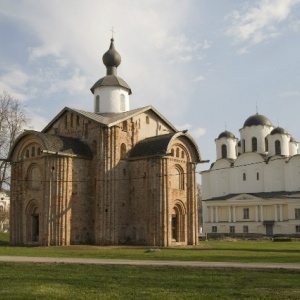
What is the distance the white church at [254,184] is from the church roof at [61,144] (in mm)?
22467

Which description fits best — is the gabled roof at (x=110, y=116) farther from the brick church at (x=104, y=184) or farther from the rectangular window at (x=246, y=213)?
the rectangular window at (x=246, y=213)

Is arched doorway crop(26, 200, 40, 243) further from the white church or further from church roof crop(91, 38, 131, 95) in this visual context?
the white church

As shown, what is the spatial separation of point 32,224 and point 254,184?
32.9 meters

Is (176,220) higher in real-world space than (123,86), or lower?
lower

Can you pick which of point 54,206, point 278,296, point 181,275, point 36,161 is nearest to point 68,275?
point 181,275

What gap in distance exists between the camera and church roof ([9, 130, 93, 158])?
32250 mm

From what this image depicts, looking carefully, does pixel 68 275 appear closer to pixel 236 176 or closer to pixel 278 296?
pixel 278 296

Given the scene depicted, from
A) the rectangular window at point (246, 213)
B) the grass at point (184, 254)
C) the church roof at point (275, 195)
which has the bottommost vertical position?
the grass at point (184, 254)

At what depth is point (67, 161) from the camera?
108 feet

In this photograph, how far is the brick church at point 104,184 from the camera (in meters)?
32.2

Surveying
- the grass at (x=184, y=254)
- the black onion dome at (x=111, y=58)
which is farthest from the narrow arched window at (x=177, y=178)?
the black onion dome at (x=111, y=58)

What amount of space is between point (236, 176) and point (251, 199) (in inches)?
247

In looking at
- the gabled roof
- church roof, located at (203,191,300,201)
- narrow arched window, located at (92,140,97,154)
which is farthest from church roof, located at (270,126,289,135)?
narrow arched window, located at (92,140,97,154)

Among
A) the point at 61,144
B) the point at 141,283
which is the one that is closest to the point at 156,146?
the point at 61,144
